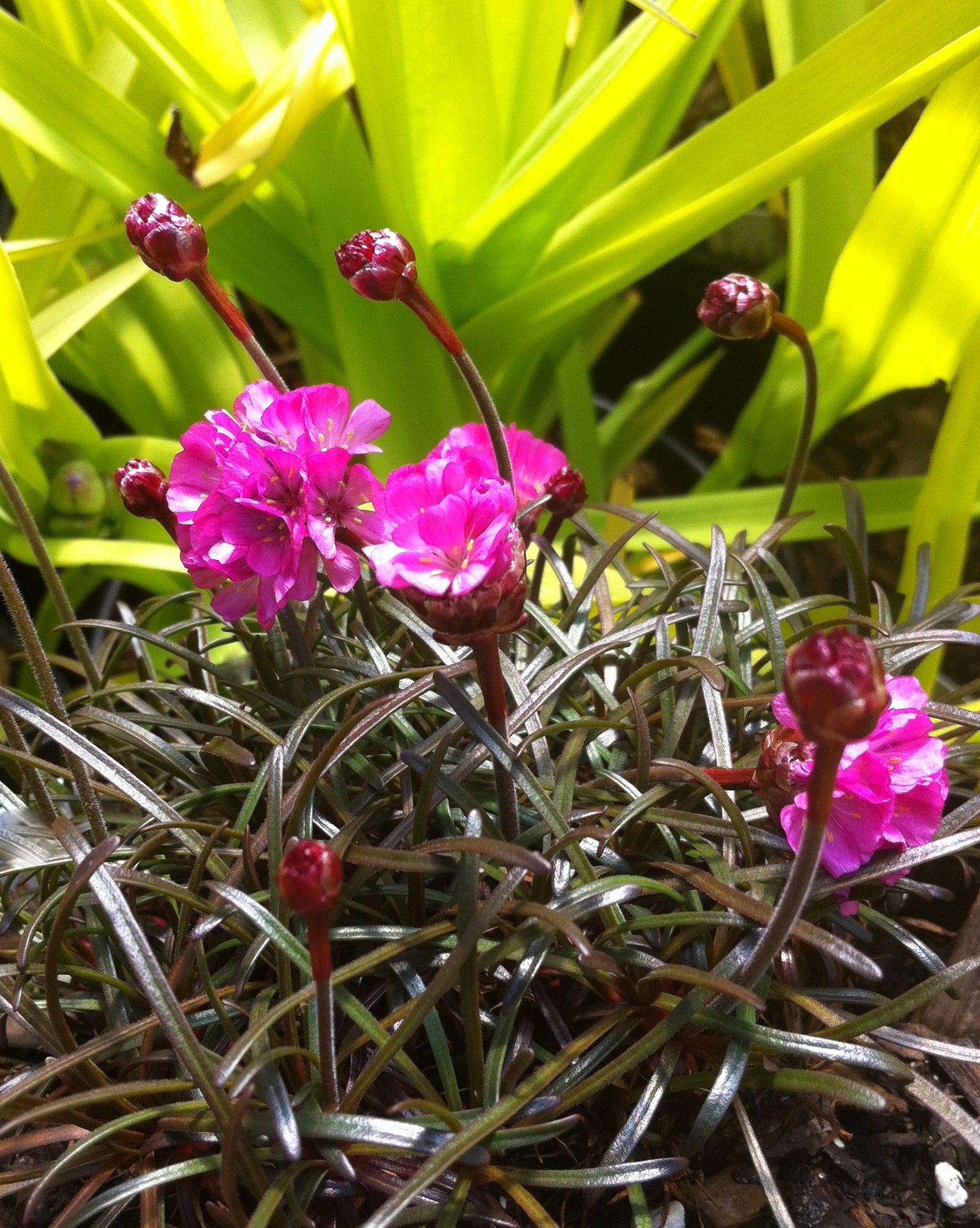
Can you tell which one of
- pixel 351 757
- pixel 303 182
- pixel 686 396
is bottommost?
pixel 351 757

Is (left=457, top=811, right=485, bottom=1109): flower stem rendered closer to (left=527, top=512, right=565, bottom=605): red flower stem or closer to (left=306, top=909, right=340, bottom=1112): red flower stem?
(left=306, top=909, right=340, bottom=1112): red flower stem

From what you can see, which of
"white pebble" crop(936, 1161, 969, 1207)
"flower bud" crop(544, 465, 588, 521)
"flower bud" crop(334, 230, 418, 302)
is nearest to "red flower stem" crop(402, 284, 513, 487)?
"flower bud" crop(334, 230, 418, 302)

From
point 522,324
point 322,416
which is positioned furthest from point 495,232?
point 322,416

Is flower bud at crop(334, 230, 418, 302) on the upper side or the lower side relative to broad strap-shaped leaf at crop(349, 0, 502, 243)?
lower

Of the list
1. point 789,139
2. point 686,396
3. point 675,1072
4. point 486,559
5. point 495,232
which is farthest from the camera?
point 686,396

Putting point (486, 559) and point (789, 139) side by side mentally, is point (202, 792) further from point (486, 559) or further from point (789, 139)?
point (789, 139)

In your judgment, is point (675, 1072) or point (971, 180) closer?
point (675, 1072)
